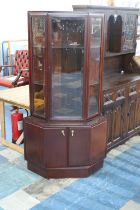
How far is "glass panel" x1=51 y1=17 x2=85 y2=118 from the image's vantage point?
2531 millimetres

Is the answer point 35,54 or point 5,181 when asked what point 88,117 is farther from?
point 5,181

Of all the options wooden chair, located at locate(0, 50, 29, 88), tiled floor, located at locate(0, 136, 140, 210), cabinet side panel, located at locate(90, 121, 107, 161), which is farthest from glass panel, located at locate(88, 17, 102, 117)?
wooden chair, located at locate(0, 50, 29, 88)

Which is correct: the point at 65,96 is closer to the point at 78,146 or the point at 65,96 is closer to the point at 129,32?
the point at 78,146

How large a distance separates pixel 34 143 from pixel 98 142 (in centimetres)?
64

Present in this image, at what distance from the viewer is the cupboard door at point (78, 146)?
2673 mm

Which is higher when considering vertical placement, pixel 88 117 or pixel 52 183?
pixel 88 117

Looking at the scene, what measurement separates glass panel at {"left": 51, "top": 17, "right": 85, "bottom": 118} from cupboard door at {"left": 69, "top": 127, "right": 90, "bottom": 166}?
154mm

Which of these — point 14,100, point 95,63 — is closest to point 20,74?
point 14,100

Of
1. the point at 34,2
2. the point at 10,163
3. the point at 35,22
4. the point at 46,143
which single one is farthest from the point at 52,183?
the point at 34,2

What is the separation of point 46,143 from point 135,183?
96 centimetres

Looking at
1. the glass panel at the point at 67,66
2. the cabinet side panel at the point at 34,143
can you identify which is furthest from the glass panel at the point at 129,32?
the cabinet side panel at the point at 34,143

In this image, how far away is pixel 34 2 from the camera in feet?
21.4

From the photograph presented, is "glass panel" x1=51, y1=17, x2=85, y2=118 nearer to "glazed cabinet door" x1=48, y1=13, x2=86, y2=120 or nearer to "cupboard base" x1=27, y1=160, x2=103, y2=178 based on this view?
"glazed cabinet door" x1=48, y1=13, x2=86, y2=120

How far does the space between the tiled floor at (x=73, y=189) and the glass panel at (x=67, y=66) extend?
68 cm
